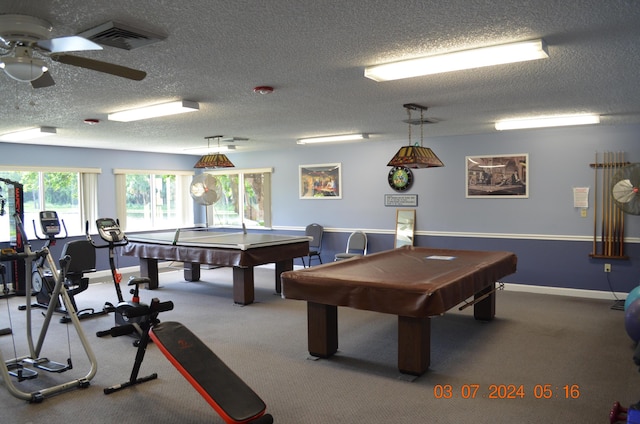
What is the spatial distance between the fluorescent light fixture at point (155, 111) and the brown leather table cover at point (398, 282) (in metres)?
1.90

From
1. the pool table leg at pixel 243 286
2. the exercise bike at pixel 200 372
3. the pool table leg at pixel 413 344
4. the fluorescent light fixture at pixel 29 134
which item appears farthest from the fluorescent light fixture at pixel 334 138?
the exercise bike at pixel 200 372

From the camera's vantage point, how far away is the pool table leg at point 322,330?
408 cm

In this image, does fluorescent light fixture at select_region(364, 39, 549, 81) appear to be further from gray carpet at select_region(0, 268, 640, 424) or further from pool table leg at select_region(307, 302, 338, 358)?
gray carpet at select_region(0, 268, 640, 424)

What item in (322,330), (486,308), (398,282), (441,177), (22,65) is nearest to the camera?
(22,65)

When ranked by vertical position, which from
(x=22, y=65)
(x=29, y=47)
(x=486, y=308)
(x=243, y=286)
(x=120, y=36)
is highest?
(x=120, y=36)

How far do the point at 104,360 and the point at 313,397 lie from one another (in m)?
2.00

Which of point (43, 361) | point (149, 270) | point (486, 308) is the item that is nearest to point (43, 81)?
point (43, 361)

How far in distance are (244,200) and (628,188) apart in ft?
22.1

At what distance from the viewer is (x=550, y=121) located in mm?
5785

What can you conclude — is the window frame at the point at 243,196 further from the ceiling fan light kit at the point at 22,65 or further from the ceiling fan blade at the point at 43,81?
the ceiling fan light kit at the point at 22,65

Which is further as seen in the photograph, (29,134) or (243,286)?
(29,134)

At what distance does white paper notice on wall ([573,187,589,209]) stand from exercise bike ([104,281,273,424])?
5.33 meters

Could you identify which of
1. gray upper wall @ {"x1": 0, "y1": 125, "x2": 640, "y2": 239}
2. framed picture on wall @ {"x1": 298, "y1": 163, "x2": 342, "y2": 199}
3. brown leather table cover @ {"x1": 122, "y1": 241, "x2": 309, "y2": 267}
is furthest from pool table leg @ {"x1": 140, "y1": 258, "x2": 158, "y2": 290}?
framed picture on wall @ {"x1": 298, "y1": 163, "x2": 342, "y2": 199}

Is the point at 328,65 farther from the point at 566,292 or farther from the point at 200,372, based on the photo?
the point at 566,292
